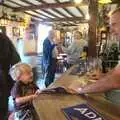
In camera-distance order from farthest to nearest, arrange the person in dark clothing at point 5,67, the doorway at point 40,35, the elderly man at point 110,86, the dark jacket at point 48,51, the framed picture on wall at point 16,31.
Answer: the doorway at point 40,35
the framed picture on wall at point 16,31
the dark jacket at point 48,51
the person in dark clothing at point 5,67
the elderly man at point 110,86

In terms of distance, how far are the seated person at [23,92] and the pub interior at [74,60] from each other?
0.10m

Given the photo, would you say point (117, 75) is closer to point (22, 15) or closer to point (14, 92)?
point (14, 92)

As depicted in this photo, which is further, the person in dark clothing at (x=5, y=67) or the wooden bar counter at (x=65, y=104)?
the person in dark clothing at (x=5, y=67)

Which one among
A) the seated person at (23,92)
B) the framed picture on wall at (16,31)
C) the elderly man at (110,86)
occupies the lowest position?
the seated person at (23,92)

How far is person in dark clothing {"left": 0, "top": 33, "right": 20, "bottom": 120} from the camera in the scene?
3.00 m

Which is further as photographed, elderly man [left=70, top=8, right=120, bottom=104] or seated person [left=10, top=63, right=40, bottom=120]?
seated person [left=10, top=63, right=40, bottom=120]

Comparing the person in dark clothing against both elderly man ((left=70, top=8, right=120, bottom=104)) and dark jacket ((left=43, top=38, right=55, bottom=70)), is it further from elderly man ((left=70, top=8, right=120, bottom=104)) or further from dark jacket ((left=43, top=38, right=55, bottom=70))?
dark jacket ((left=43, top=38, right=55, bottom=70))

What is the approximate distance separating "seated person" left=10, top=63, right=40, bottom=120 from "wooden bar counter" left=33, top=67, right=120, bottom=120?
2.10ft

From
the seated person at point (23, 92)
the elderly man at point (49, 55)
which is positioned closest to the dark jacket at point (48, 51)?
the elderly man at point (49, 55)

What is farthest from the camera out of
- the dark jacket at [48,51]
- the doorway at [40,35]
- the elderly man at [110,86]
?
the doorway at [40,35]

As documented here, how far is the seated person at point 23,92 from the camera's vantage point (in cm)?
233

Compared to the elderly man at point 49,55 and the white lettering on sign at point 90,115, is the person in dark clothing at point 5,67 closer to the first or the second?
the white lettering on sign at point 90,115

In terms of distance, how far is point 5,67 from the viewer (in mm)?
3059

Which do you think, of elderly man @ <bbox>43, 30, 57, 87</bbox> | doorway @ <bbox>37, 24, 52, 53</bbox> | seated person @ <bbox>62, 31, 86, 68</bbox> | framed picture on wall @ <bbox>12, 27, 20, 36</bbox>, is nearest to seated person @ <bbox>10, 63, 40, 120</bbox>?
elderly man @ <bbox>43, 30, 57, 87</bbox>
